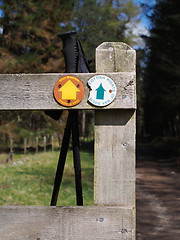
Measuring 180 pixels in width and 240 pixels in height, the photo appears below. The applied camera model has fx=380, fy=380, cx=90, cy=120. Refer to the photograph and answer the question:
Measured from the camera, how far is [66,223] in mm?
2270

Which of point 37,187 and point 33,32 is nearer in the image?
point 37,187

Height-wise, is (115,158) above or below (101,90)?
below

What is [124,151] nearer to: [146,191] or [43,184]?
[43,184]

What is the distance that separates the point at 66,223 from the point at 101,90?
2.72ft

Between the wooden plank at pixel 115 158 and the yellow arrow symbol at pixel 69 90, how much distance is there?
7.0 inches

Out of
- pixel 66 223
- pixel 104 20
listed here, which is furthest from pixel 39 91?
pixel 104 20

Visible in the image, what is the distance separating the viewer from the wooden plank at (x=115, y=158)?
2.28 meters

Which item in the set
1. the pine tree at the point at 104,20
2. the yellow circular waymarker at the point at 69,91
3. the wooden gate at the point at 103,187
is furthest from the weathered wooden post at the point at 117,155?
the pine tree at the point at 104,20

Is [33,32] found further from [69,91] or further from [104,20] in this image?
[69,91]

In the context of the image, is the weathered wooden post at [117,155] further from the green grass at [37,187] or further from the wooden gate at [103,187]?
the green grass at [37,187]

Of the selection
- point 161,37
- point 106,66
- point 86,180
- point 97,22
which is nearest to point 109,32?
point 97,22

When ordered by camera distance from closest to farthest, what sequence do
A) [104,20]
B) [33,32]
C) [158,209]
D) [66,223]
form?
1. [66,223]
2. [158,209]
3. [33,32]
4. [104,20]

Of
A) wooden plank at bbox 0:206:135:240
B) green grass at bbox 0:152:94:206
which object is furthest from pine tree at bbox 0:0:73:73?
wooden plank at bbox 0:206:135:240

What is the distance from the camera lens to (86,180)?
11023 millimetres
